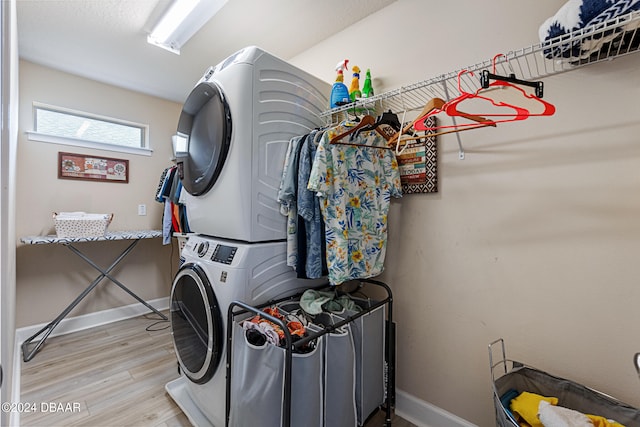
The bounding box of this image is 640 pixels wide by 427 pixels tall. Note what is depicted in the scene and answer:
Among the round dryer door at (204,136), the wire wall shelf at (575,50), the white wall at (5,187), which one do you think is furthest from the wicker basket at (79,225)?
the wire wall shelf at (575,50)

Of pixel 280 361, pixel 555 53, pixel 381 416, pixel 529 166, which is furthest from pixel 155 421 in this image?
pixel 555 53

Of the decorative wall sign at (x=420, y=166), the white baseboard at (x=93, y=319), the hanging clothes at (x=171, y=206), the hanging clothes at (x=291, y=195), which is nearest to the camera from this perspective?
the hanging clothes at (x=291, y=195)

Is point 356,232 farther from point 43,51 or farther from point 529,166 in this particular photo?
point 43,51

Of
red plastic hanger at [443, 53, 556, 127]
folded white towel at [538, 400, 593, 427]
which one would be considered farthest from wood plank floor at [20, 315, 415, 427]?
red plastic hanger at [443, 53, 556, 127]

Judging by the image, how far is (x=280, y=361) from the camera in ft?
3.24

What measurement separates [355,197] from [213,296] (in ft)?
2.75

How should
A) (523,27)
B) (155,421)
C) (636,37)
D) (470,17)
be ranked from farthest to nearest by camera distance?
(155,421) < (470,17) < (523,27) < (636,37)

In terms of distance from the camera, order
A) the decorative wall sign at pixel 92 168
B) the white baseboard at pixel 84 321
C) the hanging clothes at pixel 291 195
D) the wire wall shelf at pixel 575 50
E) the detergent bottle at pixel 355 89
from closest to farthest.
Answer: the wire wall shelf at pixel 575 50 → the hanging clothes at pixel 291 195 → the detergent bottle at pixel 355 89 → the white baseboard at pixel 84 321 → the decorative wall sign at pixel 92 168

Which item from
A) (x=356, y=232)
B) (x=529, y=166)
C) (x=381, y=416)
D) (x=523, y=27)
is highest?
(x=523, y=27)

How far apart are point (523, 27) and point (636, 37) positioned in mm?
402

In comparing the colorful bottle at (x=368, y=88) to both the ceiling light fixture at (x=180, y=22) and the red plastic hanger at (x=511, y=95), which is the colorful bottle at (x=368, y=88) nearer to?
the red plastic hanger at (x=511, y=95)

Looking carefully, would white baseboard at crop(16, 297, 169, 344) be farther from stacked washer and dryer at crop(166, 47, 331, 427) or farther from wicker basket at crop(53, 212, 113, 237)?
stacked washer and dryer at crop(166, 47, 331, 427)

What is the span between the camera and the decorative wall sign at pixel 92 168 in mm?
2520

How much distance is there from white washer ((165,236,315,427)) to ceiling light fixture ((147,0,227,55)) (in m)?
1.39
